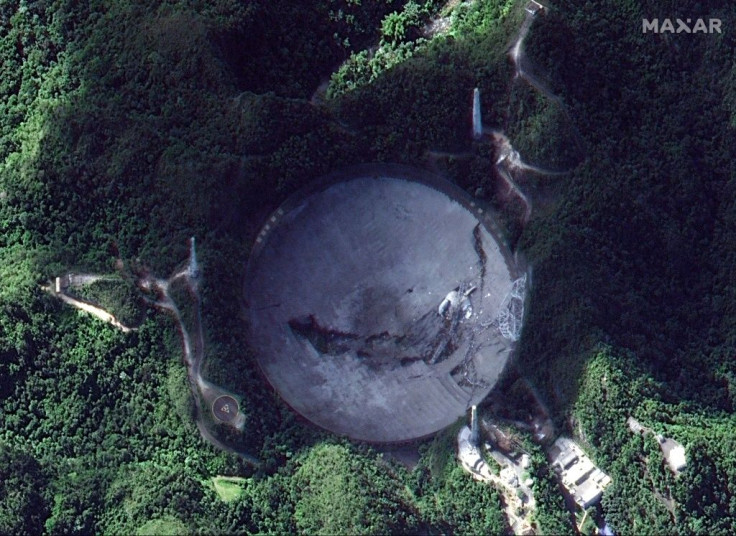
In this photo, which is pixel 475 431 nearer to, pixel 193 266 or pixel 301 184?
pixel 301 184

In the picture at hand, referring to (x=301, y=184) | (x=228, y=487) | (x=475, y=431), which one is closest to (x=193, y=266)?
(x=301, y=184)

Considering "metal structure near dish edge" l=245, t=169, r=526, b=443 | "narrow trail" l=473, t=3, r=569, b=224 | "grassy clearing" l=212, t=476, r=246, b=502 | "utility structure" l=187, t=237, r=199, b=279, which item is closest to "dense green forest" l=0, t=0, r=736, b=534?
"grassy clearing" l=212, t=476, r=246, b=502

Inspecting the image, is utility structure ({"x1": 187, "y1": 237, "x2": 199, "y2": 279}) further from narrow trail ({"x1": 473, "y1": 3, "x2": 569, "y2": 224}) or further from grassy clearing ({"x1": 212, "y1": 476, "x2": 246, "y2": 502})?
narrow trail ({"x1": 473, "y1": 3, "x2": 569, "y2": 224})

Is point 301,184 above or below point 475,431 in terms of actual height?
above

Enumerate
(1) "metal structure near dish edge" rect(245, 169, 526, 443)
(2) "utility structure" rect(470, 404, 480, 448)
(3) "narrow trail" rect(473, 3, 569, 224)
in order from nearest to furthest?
(2) "utility structure" rect(470, 404, 480, 448), (1) "metal structure near dish edge" rect(245, 169, 526, 443), (3) "narrow trail" rect(473, 3, 569, 224)

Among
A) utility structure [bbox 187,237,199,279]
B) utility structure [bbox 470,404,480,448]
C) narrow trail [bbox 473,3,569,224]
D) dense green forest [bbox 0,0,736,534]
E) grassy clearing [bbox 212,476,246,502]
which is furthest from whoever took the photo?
narrow trail [bbox 473,3,569,224]

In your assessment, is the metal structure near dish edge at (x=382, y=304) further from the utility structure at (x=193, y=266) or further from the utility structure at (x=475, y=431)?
the utility structure at (x=193, y=266)
